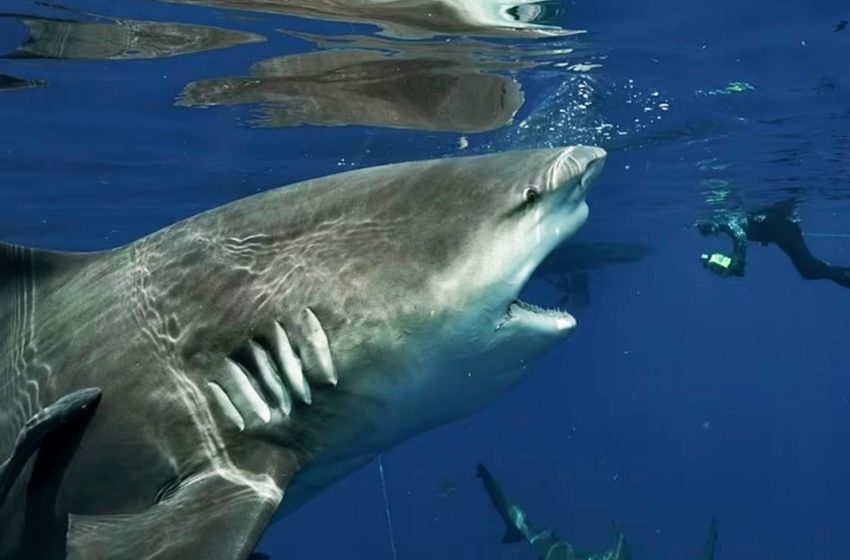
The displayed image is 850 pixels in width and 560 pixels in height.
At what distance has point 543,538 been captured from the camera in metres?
16.8

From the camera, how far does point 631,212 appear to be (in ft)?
91.1

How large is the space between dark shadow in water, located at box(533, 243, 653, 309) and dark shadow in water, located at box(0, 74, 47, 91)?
19238mm

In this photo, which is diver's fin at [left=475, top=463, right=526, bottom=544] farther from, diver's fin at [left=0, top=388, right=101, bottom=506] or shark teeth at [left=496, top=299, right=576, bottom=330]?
diver's fin at [left=0, top=388, right=101, bottom=506]

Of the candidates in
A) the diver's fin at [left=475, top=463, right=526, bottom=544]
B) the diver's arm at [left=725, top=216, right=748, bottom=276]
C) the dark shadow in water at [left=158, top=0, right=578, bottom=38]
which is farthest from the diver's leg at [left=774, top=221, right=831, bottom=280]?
the dark shadow in water at [left=158, top=0, right=578, bottom=38]

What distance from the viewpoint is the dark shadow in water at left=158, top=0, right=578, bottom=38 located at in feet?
32.1

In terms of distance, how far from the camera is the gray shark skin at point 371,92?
12211 mm

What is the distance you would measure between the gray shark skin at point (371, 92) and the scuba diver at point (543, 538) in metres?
7.00

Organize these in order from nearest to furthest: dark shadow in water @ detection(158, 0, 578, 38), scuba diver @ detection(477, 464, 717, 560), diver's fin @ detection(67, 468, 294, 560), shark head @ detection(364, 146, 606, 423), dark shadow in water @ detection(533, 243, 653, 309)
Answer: diver's fin @ detection(67, 468, 294, 560) < shark head @ detection(364, 146, 606, 423) < dark shadow in water @ detection(158, 0, 578, 38) < scuba diver @ detection(477, 464, 717, 560) < dark shadow in water @ detection(533, 243, 653, 309)

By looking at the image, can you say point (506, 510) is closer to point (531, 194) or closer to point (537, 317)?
point (537, 317)

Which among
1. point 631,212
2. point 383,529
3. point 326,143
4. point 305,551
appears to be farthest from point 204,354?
point 383,529

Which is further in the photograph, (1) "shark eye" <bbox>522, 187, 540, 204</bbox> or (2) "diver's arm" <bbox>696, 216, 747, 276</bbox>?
(2) "diver's arm" <bbox>696, 216, 747, 276</bbox>

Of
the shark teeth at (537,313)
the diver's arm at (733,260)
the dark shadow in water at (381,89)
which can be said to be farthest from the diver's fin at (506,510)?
the shark teeth at (537,313)

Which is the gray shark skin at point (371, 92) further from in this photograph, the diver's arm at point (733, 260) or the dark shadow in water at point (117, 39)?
the diver's arm at point (733, 260)

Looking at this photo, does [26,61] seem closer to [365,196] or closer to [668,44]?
[668,44]
